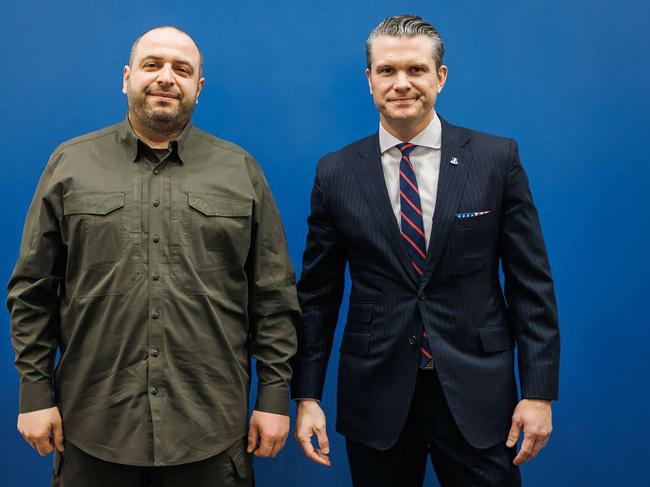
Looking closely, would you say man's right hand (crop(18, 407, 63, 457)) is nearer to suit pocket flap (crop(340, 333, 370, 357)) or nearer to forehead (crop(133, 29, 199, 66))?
suit pocket flap (crop(340, 333, 370, 357))

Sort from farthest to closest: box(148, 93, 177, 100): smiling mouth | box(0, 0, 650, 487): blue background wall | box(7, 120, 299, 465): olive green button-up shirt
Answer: box(0, 0, 650, 487): blue background wall < box(148, 93, 177, 100): smiling mouth < box(7, 120, 299, 465): olive green button-up shirt

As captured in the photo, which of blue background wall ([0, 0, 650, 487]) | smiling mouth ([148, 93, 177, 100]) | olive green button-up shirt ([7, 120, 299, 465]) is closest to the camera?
olive green button-up shirt ([7, 120, 299, 465])

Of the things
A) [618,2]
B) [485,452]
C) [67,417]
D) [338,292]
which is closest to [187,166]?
[338,292]

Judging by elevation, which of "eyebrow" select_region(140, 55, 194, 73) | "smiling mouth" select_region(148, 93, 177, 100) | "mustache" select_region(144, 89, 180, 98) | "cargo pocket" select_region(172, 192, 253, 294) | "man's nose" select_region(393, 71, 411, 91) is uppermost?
"eyebrow" select_region(140, 55, 194, 73)

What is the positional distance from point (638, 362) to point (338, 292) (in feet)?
3.78

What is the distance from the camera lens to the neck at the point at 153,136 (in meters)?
1.79

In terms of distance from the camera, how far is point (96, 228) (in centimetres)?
167

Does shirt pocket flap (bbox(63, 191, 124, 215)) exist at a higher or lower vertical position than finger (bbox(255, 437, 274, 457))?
higher

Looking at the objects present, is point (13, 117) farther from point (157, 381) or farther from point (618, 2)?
point (618, 2)

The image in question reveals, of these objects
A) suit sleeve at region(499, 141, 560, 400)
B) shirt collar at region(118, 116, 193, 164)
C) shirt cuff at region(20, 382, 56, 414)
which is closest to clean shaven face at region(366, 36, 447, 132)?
suit sleeve at region(499, 141, 560, 400)

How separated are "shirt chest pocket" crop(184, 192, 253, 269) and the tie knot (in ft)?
1.37

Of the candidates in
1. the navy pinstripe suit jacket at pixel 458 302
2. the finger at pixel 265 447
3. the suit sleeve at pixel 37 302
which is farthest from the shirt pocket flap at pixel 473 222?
the suit sleeve at pixel 37 302

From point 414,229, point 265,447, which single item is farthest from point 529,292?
point 265,447

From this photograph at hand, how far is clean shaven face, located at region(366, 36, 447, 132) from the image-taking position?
68.2 inches
